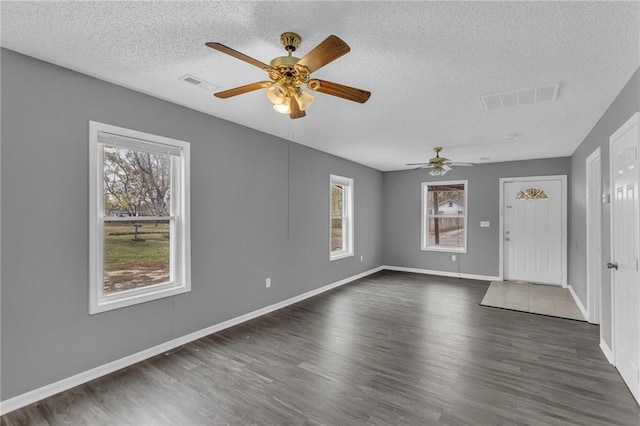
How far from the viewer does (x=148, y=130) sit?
3.03 meters

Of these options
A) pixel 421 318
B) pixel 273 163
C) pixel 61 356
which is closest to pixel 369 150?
pixel 273 163

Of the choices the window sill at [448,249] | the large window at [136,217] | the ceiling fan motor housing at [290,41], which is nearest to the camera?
the ceiling fan motor housing at [290,41]

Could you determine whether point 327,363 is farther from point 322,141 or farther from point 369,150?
point 369,150

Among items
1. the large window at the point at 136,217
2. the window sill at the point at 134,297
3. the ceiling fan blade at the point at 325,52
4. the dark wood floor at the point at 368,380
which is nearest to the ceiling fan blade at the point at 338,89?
the ceiling fan blade at the point at 325,52

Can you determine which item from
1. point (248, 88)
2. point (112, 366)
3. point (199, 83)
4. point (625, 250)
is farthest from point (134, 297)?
point (625, 250)

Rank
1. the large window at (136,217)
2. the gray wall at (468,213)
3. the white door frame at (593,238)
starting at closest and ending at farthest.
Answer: the large window at (136,217) → the white door frame at (593,238) → the gray wall at (468,213)

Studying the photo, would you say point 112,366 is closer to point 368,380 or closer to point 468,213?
point 368,380

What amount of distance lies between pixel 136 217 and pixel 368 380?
255 centimetres

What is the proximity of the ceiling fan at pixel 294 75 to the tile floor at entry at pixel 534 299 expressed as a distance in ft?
13.8

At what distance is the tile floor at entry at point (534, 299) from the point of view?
4.43 metres

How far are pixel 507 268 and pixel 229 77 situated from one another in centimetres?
629

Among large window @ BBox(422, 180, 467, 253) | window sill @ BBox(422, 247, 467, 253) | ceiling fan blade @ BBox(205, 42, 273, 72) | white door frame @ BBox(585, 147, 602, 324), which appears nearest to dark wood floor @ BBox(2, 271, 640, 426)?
white door frame @ BBox(585, 147, 602, 324)

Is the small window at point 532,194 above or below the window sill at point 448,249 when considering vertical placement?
above

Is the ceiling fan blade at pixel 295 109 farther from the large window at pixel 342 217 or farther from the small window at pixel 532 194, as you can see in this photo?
the small window at pixel 532 194
